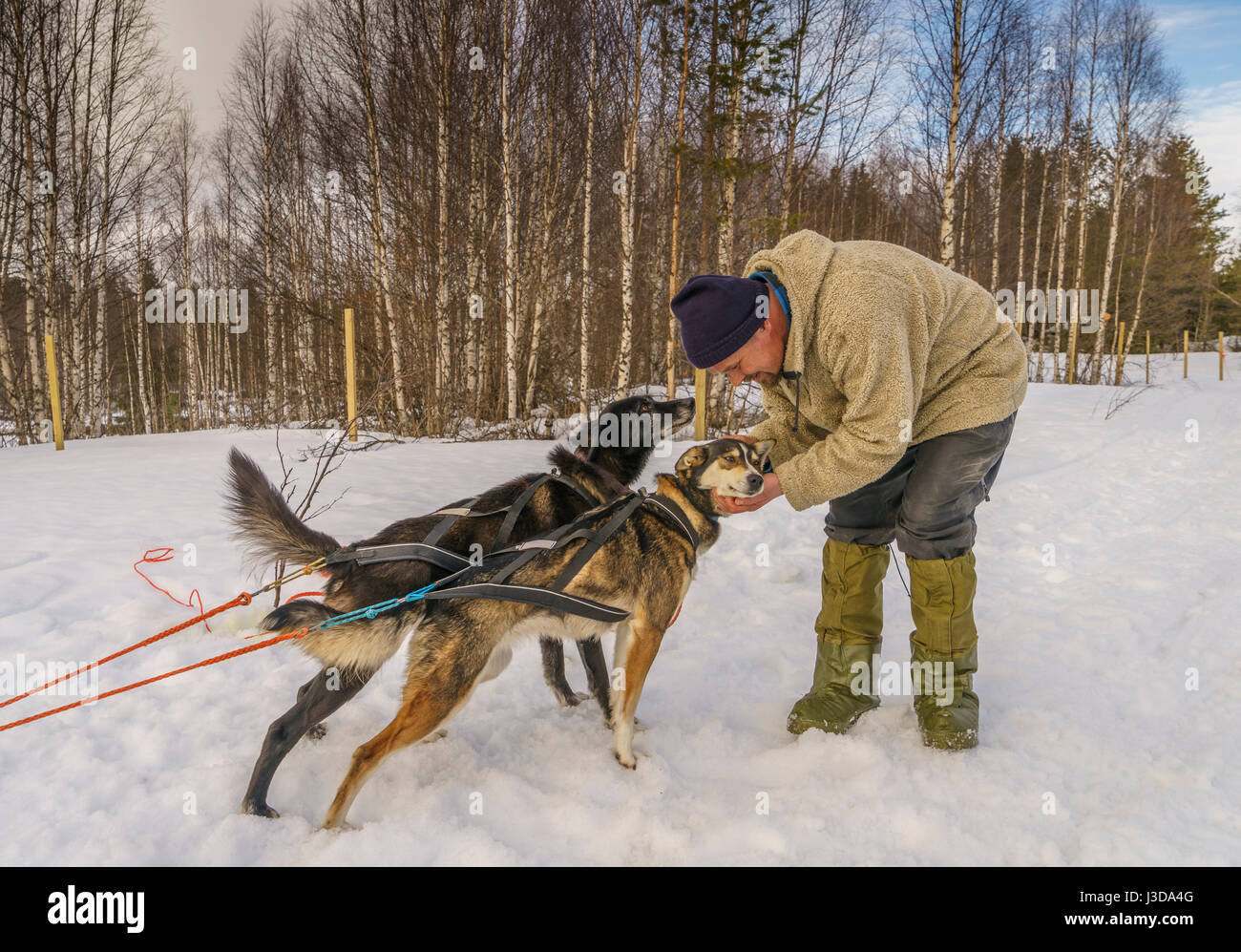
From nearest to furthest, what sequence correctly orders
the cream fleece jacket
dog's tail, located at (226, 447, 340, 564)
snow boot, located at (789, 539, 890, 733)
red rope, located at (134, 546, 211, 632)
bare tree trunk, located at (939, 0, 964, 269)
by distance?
the cream fleece jacket
dog's tail, located at (226, 447, 340, 564)
snow boot, located at (789, 539, 890, 733)
red rope, located at (134, 546, 211, 632)
bare tree trunk, located at (939, 0, 964, 269)

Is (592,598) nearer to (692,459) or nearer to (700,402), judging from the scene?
(692,459)

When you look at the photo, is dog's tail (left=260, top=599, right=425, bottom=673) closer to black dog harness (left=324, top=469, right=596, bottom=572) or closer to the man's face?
black dog harness (left=324, top=469, right=596, bottom=572)

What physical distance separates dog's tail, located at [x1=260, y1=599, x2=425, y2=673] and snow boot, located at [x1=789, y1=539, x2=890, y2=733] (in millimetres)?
1749

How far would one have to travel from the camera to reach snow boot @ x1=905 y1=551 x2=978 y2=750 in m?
2.61

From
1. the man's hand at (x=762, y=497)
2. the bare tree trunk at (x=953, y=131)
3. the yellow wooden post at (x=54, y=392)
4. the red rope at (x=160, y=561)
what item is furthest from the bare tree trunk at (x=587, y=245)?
the man's hand at (x=762, y=497)

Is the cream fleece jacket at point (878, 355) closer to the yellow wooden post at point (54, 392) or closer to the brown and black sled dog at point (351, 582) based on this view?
the brown and black sled dog at point (351, 582)

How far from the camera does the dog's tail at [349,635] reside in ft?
7.54

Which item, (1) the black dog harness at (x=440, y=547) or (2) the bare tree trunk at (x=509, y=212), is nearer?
(1) the black dog harness at (x=440, y=547)

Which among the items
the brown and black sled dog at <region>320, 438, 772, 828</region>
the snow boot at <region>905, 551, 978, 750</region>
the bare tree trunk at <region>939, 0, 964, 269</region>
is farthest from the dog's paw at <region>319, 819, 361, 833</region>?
the bare tree trunk at <region>939, 0, 964, 269</region>

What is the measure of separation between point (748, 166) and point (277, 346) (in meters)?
14.4

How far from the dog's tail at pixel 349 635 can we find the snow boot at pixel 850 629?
1.75m

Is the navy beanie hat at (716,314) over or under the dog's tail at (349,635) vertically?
over
